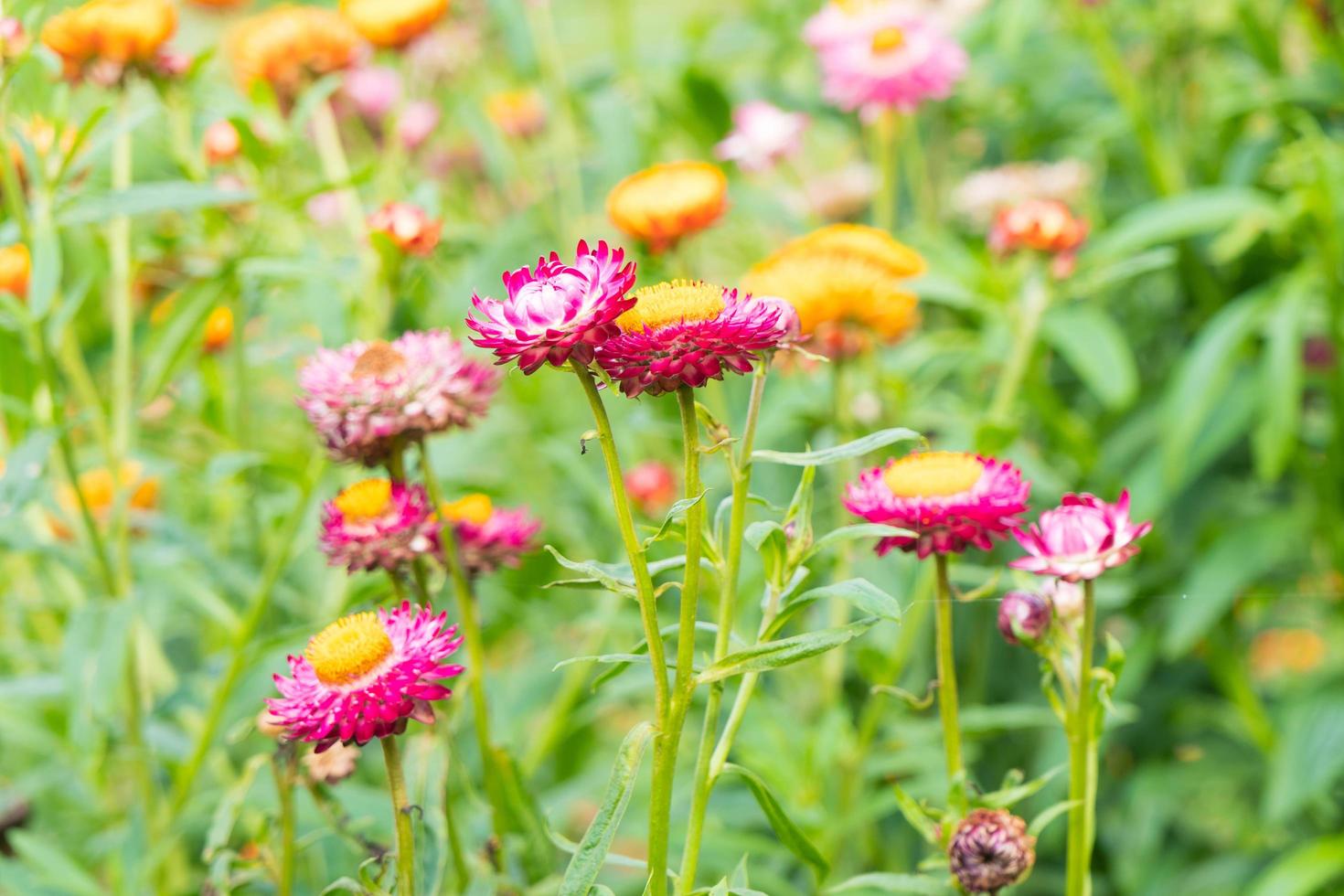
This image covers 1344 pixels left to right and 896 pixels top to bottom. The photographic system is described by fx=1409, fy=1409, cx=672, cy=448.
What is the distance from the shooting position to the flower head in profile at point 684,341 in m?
0.64

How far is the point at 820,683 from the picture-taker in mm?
1568

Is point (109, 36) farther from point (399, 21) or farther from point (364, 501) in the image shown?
point (364, 501)

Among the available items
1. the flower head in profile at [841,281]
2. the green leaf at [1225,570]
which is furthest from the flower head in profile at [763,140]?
the green leaf at [1225,570]

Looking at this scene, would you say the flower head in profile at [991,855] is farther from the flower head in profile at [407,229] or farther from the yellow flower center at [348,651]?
the flower head in profile at [407,229]

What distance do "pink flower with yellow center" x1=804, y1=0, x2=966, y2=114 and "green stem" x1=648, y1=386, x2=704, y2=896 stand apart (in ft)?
3.88

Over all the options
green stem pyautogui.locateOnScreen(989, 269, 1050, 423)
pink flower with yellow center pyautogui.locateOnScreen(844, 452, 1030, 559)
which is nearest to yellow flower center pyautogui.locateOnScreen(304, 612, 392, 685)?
pink flower with yellow center pyautogui.locateOnScreen(844, 452, 1030, 559)

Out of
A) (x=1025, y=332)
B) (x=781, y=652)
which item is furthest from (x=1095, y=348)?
(x=781, y=652)

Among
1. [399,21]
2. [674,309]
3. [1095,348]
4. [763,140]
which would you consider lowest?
[1095,348]

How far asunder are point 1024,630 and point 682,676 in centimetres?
20

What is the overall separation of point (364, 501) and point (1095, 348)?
3.20 ft

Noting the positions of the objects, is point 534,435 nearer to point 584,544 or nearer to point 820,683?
point 584,544

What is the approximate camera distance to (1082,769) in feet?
2.52

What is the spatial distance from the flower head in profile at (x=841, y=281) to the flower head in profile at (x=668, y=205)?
0.10m

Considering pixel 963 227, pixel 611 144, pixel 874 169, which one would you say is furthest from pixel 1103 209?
pixel 611 144
